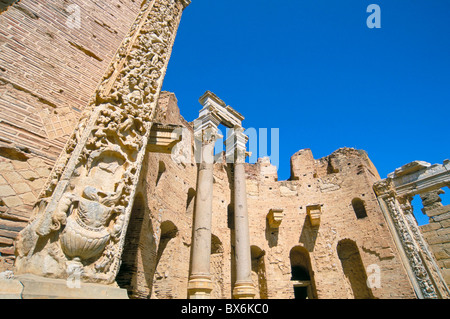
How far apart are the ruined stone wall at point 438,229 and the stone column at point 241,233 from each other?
972 cm

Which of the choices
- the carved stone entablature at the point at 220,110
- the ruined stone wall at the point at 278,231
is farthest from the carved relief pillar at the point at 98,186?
the carved stone entablature at the point at 220,110

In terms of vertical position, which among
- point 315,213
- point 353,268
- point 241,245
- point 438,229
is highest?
point 315,213

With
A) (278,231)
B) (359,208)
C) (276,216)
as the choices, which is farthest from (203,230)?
(359,208)

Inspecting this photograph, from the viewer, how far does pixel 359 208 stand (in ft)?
46.2

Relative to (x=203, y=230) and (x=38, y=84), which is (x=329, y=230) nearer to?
(x=203, y=230)

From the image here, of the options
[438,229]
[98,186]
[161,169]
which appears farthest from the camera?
[438,229]

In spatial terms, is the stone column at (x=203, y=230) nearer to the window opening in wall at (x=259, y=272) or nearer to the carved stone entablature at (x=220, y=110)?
the carved stone entablature at (x=220, y=110)

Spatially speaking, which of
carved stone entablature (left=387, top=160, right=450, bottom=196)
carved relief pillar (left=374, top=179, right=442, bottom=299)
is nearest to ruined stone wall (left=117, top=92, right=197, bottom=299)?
carved relief pillar (left=374, top=179, right=442, bottom=299)

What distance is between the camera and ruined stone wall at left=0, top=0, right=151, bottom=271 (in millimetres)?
3396

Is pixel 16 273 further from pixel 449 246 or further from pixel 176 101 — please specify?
pixel 449 246

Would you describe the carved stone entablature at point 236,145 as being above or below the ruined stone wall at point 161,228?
above

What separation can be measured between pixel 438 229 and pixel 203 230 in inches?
487

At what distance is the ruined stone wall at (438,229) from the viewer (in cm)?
1170

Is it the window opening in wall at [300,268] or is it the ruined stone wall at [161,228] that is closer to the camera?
the ruined stone wall at [161,228]
